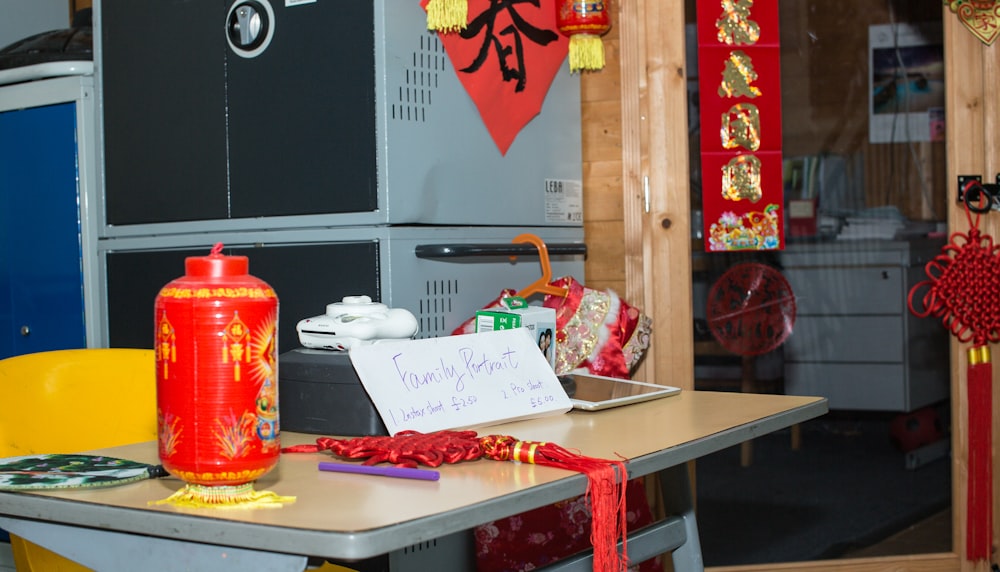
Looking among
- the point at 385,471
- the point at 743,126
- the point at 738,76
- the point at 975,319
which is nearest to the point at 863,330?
the point at 975,319

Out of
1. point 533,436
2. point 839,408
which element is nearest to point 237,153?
point 533,436

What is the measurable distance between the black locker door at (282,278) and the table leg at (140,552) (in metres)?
0.85

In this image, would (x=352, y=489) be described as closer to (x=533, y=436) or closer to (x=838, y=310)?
(x=533, y=436)

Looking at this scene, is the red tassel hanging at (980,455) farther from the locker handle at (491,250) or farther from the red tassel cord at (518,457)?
the red tassel cord at (518,457)

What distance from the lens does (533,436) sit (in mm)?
1362

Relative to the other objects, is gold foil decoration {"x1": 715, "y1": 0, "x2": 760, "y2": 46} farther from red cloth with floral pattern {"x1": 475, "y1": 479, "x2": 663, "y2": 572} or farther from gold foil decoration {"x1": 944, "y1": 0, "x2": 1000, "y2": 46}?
red cloth with floral pattern {"x1": 475, "y1": 479, "x2": 663, "y2": 572}

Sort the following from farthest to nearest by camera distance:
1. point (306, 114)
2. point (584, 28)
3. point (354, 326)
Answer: point (584, 28) → point (306, 114) → point (354, 326)

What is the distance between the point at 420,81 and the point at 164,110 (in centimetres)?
60

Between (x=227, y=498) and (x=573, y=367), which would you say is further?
(x=573, y=367)

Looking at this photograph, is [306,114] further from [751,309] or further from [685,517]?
[751,309]

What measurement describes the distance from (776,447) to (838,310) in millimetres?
370

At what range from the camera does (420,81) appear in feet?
6.52

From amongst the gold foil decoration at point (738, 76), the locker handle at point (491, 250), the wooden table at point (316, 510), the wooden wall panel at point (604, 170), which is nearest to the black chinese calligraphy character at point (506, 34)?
the wooden wall panel at point (604, 170)

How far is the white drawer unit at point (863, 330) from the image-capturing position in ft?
8.41
